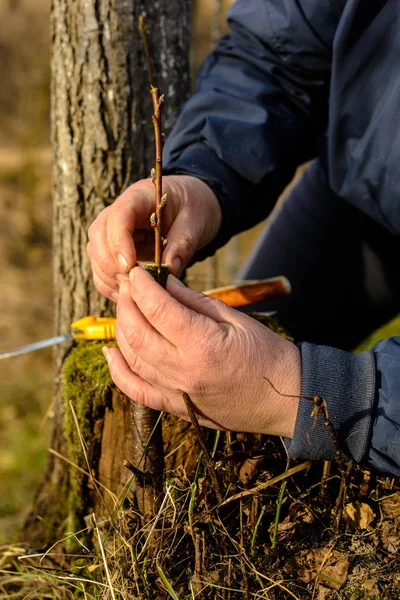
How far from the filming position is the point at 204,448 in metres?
1.31

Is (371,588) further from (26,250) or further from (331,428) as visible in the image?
(26,250)

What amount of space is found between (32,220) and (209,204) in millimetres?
5644

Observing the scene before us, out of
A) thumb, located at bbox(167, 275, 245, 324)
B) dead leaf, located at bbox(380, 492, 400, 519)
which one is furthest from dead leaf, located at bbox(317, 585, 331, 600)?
thumb, located at bbox(167, 275, 245, 324)

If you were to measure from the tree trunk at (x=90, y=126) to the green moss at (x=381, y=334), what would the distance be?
55.5 inches

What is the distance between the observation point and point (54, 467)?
231cm

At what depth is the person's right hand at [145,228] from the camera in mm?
1489

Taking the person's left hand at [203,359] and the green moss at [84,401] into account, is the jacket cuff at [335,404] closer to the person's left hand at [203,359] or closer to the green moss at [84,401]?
the person's left hand at [203,359]

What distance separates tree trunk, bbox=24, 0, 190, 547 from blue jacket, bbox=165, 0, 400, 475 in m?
0.18

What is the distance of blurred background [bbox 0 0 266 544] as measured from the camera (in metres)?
3.94

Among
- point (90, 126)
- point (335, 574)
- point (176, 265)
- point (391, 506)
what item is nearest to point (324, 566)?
point (335, 574)

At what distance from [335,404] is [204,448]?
323mm

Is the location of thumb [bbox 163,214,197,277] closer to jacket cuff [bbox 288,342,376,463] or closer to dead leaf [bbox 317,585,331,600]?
jacket cuff [bbox 288,342,376,463]

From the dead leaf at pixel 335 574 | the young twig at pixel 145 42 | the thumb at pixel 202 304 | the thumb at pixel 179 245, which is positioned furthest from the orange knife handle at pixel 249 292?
the dead leaf at pixel 335 574

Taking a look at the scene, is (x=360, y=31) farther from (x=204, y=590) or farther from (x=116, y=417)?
(x=204, y=590)
